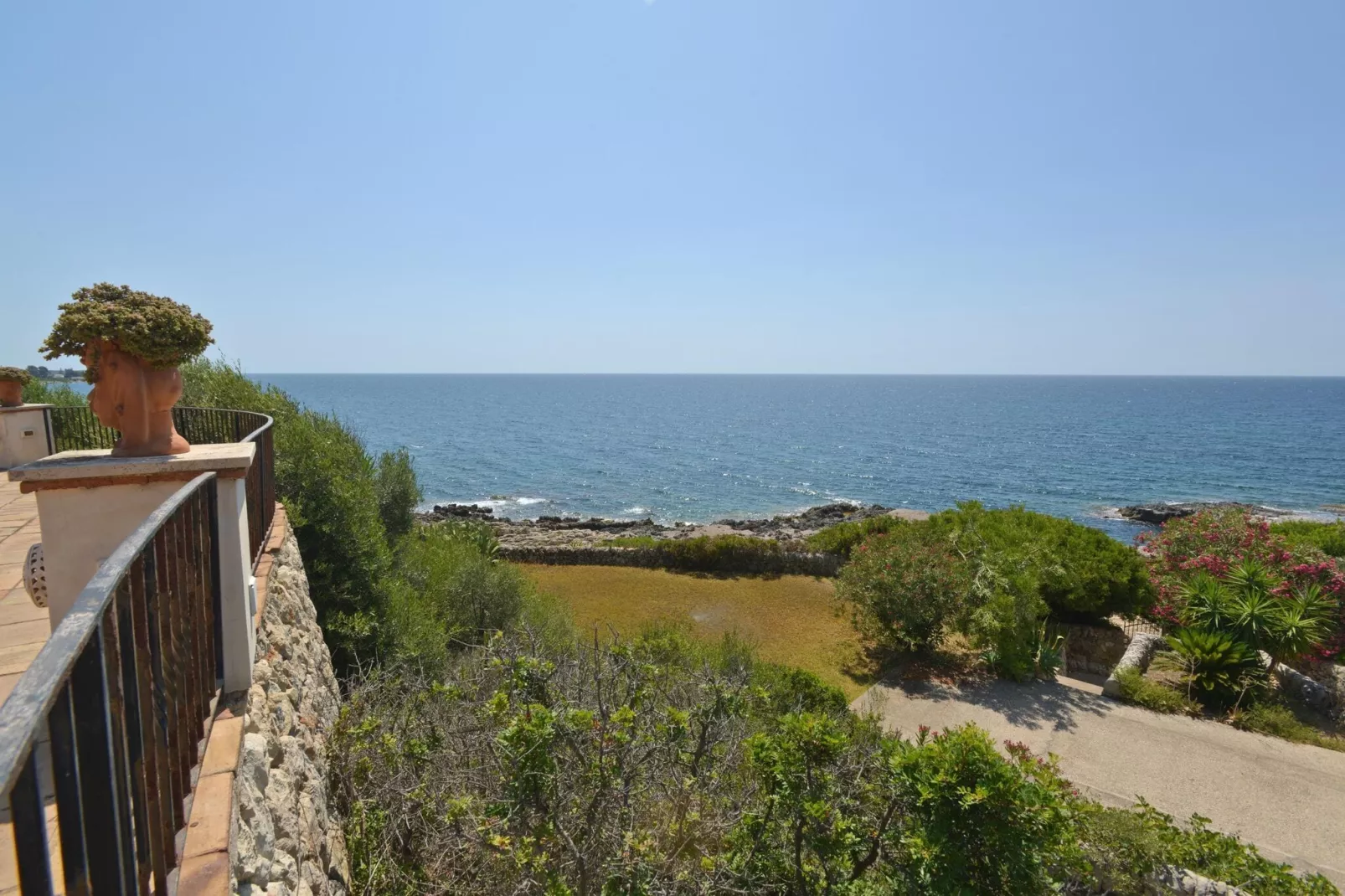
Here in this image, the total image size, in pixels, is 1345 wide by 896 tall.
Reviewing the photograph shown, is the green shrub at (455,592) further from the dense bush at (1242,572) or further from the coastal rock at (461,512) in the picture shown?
the coastal rock at (461,512)

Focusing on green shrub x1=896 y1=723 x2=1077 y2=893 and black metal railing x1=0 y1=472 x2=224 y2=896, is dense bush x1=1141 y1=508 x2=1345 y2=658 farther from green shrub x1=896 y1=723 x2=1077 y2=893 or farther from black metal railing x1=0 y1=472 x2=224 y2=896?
black metal railing x1=0 y1=472 x2=224 y2=896

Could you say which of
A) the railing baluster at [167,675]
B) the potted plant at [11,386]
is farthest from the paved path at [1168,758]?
the potted plant at [11,386]

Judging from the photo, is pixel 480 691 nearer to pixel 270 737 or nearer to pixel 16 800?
pixel 270 737

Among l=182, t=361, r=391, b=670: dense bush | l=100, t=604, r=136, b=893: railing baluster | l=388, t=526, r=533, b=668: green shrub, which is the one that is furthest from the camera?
l=388, t=526, r=533, b=668: green shrub

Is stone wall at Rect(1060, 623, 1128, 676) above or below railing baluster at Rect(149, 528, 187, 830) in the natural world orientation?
below

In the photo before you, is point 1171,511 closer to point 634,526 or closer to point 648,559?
point 634,526

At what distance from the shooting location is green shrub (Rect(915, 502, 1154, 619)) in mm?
15102

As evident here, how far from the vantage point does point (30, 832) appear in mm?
1258

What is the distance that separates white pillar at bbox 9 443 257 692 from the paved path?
10.4 m

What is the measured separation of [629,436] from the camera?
84.8 m

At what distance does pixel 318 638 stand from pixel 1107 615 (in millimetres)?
18068

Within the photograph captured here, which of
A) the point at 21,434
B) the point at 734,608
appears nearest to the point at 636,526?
the point at 734,608

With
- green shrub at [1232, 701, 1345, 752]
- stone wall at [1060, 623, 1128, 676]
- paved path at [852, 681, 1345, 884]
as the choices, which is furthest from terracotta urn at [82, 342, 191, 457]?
stone wall at [1060, 623, 1128, 676]

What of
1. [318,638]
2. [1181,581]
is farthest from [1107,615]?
[318,638]
